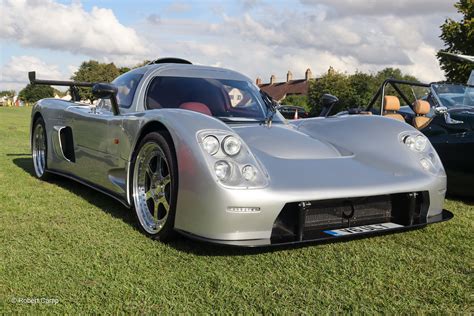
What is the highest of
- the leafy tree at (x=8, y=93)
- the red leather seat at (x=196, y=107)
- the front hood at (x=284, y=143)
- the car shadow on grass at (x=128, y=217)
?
the red leather seat at (x=196, y=107)

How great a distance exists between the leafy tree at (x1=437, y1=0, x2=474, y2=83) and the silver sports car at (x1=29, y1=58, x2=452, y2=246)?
25.7 m

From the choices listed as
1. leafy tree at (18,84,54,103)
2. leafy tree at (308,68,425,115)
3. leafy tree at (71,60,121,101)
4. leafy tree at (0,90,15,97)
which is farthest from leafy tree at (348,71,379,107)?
leafy tree at (0,90,15,97)

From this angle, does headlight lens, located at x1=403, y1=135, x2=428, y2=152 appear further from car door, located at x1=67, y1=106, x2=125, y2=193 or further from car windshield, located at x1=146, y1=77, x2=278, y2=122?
car door, located at x1=67, y1=106, x2=125, y2=193

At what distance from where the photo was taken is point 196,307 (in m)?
2.26

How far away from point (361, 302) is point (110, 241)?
1718 mm

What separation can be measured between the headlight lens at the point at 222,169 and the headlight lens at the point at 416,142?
1603 millimetres

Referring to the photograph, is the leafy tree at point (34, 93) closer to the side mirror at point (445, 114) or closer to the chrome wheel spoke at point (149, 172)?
the side mirror at point (445, 114)

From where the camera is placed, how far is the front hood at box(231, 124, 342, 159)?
11.1ft

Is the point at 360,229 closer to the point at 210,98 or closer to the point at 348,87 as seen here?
the point at 210,98

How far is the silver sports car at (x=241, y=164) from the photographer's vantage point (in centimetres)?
285

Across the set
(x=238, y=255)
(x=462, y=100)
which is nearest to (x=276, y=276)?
(x=238, y=255)

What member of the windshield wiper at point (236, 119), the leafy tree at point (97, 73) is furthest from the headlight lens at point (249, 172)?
the leafy tree at point (97, 73)

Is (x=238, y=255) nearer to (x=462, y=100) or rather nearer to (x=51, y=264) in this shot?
(x=51, y=264)

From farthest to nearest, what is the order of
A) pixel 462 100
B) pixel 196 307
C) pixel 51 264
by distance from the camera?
pixel 462 100
pixel 51 264
pixel 196 307
